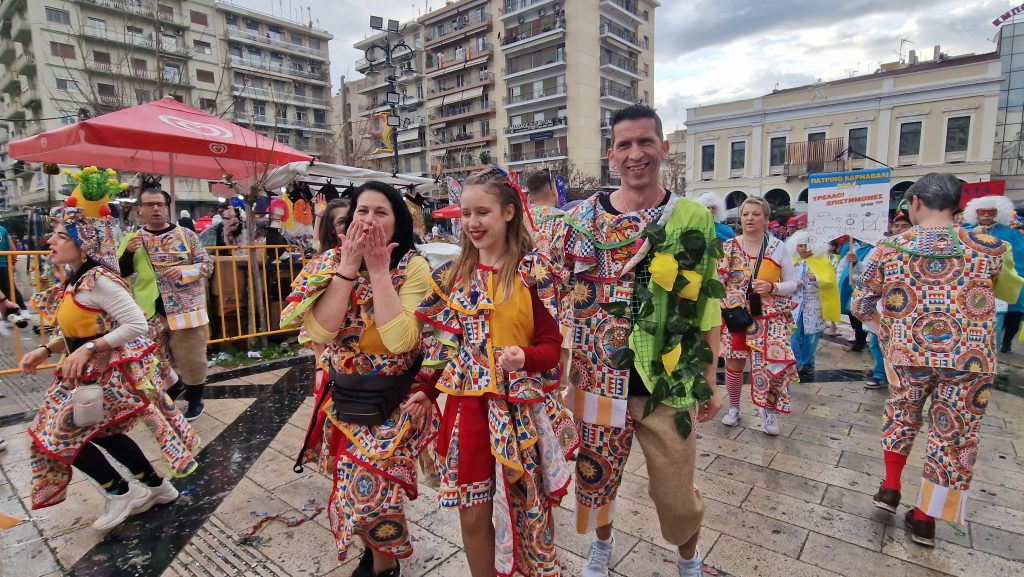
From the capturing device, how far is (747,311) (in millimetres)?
4156

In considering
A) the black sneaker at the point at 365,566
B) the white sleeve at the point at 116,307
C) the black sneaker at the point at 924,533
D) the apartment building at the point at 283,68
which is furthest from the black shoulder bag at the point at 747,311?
the apartment building at the point at 283,68

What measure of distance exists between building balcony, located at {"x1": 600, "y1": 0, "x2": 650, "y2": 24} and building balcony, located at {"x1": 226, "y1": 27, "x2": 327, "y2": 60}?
31.5 metres

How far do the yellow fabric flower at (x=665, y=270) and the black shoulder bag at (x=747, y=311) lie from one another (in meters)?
2.37

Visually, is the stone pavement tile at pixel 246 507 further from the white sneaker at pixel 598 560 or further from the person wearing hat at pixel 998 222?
the person wearing hat at pixel 998 222

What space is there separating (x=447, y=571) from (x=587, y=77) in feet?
150

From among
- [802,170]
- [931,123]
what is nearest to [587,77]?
[802,170]

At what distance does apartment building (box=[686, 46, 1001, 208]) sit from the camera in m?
24.2

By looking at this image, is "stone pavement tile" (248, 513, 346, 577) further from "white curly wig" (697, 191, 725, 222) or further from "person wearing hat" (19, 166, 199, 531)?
"white curly wig" (697, 191, 725, 222)

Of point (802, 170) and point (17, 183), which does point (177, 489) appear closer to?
point (802, 170)

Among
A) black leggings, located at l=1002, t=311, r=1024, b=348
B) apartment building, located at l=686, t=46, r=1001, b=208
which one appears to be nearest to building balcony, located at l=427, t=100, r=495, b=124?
apartment building, located at l=686, t=46, r=1001, b=208

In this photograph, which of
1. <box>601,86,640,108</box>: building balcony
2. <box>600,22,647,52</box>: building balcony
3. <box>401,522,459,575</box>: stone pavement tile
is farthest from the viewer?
<box>601,86,640,108</box>: building balcony

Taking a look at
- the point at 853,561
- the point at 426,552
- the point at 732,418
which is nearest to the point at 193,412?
the point at 426,552

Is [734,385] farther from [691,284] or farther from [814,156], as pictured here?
[814,156]

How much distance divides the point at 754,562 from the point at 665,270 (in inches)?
66.4
